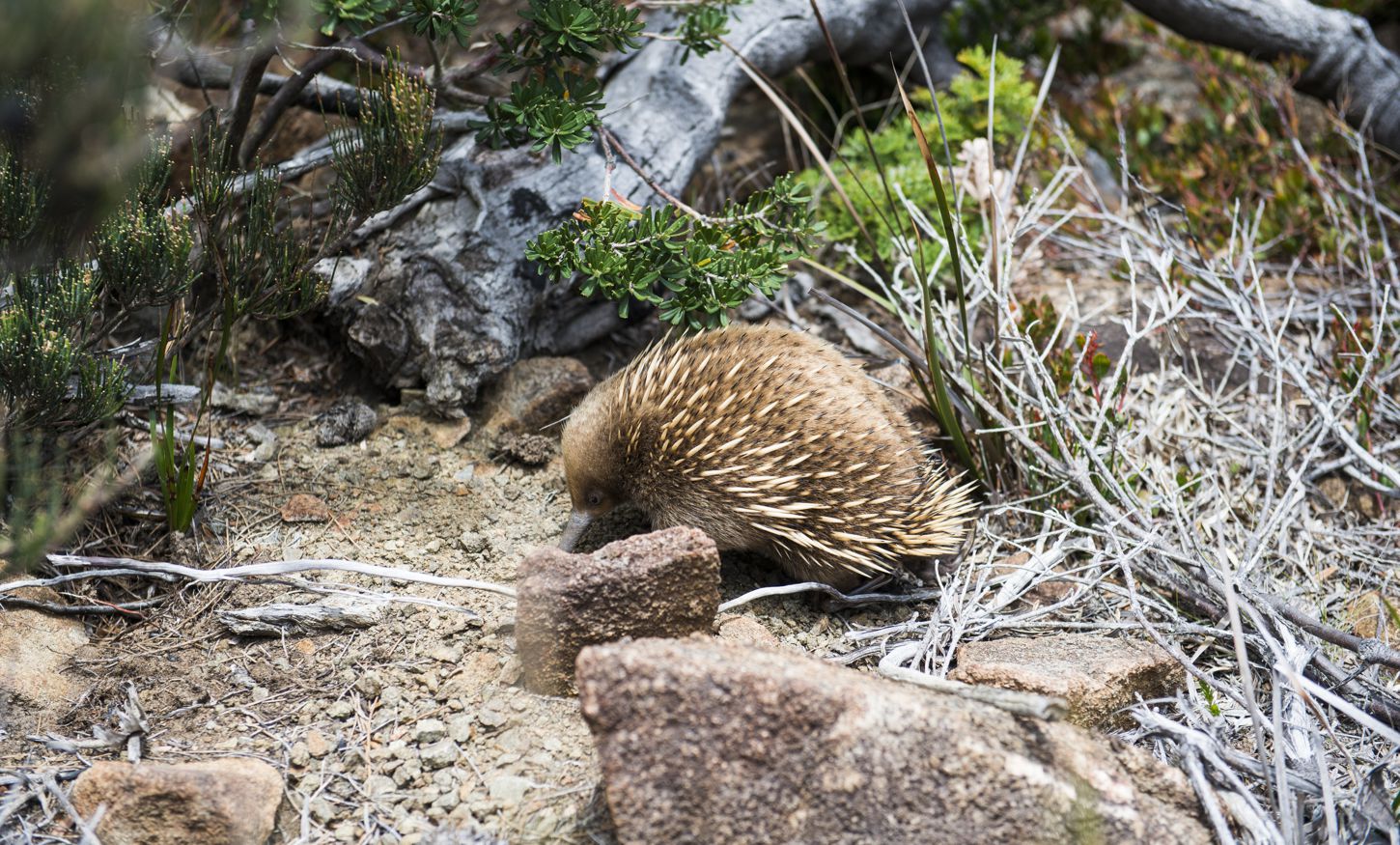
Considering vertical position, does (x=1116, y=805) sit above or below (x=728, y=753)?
below

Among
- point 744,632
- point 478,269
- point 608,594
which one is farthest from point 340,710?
point 478,269

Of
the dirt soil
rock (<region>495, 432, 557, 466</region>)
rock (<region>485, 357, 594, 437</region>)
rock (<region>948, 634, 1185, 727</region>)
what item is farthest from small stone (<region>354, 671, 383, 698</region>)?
rock (<region>948, 634, 1185, 727</region>)

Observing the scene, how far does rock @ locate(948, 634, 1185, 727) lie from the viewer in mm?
2445

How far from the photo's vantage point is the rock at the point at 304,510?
312 cm

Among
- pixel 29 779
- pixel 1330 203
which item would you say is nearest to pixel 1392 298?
pixel 1330 203

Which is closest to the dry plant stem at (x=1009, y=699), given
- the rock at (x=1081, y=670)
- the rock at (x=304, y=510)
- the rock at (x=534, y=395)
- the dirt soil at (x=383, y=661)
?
the rock at (x=1081, y=670)

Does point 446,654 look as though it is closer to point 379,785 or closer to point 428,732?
point 428,732

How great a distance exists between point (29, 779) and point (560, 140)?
1.99 m

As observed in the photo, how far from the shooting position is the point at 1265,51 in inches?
184

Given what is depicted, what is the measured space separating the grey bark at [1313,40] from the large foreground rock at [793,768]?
12.4ft

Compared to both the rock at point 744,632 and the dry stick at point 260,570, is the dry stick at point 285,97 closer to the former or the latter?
the dry stick at point 260,570

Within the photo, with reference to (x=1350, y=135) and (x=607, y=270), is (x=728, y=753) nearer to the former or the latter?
(x=607, y=270)

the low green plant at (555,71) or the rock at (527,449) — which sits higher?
the low green plant at (555,71)

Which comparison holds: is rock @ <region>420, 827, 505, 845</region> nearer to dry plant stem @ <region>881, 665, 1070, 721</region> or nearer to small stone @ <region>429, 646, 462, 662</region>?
small stone @ <region>429, 646, 462, 662</region>
